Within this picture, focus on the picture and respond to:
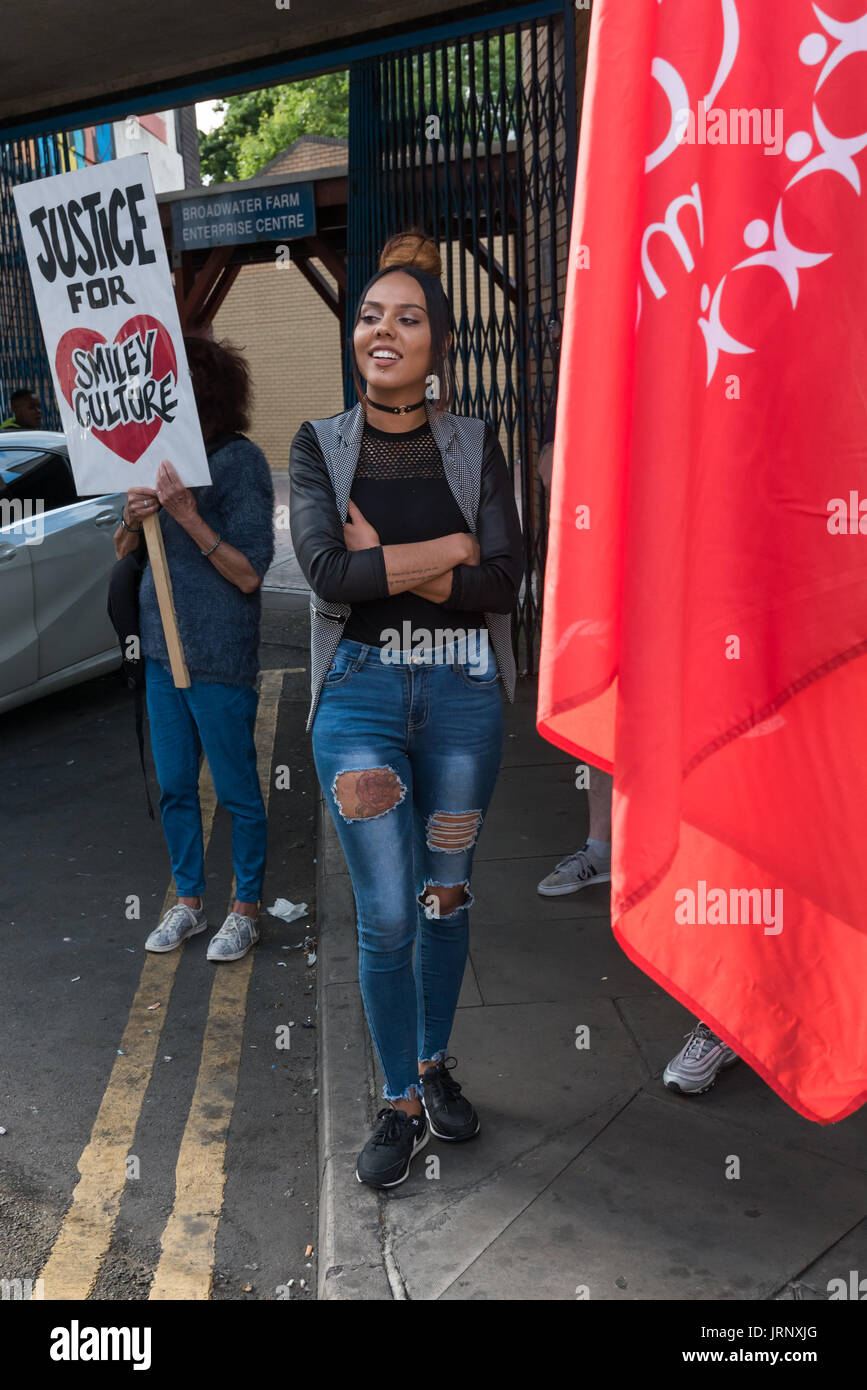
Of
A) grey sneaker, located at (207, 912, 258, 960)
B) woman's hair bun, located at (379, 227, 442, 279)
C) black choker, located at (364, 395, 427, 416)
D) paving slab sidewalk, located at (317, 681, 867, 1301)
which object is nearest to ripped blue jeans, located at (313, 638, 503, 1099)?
paving slab sidewalk, located at (317, 681, 867, 1301)

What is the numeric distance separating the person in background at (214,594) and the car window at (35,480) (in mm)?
3239

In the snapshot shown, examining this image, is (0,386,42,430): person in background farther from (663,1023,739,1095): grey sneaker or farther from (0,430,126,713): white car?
(663,1023,739,1095): grey sneaker

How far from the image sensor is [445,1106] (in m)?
3.05

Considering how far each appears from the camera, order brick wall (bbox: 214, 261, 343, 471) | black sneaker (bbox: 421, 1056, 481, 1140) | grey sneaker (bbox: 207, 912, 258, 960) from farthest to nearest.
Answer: brick wall (bbox: 214, 261, 343, 471), grey sneaker (bbox: 207, 912, 258, 960), black sneaker (bbox: 421, 1056, 481, 1140)

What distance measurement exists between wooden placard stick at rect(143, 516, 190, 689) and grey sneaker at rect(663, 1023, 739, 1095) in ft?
6.35

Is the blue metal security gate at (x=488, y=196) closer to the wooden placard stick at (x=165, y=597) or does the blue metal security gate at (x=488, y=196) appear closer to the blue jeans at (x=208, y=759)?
the blue jeans at (x=208, y=759)

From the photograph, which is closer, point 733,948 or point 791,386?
point 791,386

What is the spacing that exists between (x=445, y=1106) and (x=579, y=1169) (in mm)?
358

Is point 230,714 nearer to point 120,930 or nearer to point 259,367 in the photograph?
point 120,930

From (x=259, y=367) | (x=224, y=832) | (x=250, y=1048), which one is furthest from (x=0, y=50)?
(x=259, y=367)

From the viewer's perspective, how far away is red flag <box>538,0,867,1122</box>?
1.53 meters

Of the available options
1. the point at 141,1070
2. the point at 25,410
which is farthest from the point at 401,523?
the point at 25,410
